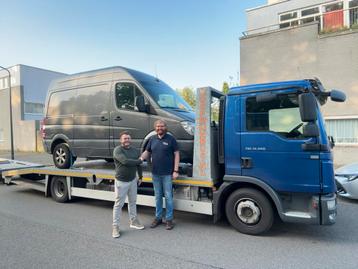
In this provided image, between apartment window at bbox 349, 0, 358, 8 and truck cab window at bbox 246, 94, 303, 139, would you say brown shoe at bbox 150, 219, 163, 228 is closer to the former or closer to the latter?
truck cab window at bbox 246, 94, 303, 139

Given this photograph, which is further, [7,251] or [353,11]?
[353,11]

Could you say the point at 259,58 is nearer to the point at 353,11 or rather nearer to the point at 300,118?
the point at 353,11

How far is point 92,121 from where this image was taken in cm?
678

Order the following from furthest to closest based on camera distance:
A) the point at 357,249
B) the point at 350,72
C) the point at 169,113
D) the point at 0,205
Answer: the point at 350,72
the point at 0,205
the point at 169,113
the point at 357,249

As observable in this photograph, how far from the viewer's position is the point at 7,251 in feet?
14.1

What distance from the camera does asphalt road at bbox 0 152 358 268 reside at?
3.89 meters

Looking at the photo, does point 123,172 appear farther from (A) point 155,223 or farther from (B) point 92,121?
(B) point 92,121

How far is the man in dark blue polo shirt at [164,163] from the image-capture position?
17.1ft

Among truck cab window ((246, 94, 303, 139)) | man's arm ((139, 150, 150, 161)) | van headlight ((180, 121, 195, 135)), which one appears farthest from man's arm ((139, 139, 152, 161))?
truck cab window ((246, 94, 303, 139))

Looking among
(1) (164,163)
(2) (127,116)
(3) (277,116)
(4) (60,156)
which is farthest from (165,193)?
(4) (60,156)

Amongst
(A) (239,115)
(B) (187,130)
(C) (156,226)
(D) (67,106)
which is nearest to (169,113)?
(B) (187,130)

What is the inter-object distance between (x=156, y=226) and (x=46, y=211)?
279 cm

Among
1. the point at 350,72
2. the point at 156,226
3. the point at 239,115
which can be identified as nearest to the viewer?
the point at 239,115

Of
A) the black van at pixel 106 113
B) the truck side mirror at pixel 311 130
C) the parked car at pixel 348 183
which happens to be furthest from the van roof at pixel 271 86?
the parked car at pixel 348 183
